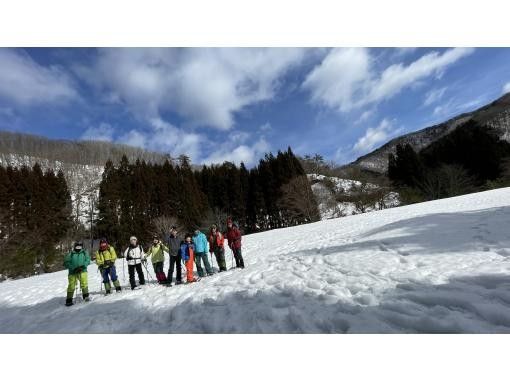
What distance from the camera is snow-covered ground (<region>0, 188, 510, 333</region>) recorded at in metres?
4.20

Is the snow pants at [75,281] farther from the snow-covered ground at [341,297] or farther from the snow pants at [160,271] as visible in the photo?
the snow pants at [160,271]

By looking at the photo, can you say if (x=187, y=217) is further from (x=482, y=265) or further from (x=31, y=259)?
(x=482, y=265)

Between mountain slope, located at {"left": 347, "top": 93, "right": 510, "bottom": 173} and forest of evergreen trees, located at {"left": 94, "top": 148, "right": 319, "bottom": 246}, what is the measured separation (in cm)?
6058

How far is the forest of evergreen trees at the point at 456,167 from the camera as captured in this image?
1673 inches

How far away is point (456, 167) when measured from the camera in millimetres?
44875

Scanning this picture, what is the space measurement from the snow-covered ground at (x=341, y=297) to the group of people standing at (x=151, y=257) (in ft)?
1.83

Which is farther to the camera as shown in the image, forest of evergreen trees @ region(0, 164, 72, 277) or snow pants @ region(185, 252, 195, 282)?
forest of evergreen trees @ region(0, 164, 72, 277)

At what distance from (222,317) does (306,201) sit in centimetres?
3472

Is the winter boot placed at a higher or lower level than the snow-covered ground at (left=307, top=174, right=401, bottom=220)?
lower

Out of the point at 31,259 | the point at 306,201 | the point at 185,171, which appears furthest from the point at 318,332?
the point at 185,171

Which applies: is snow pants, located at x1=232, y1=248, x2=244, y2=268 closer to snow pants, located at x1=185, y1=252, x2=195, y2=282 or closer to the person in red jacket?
the person in red jacket

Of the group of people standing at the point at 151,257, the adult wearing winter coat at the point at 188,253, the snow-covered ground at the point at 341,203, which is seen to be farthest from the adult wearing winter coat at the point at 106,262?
the snow-covered ground at the point at 341,203

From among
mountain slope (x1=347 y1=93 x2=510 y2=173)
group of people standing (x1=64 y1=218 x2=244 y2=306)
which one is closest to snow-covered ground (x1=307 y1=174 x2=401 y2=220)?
group of people standing (x1=64 y1=218 x2=244 y2=306)

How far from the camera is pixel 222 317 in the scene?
5457mm
